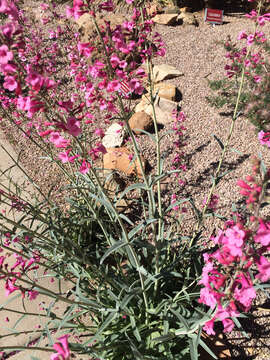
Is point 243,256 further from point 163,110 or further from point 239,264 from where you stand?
point 163,110

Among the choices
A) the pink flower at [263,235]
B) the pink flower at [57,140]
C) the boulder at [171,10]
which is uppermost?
the boulder at [171,10]

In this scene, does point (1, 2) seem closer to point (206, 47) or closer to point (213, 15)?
point (206, 47)

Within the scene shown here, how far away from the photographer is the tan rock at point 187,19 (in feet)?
28.0

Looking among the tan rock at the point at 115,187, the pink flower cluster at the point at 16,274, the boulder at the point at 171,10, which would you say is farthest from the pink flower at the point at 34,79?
the boulder at the point at 171,10

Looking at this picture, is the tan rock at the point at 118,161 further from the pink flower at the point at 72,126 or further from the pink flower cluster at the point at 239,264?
the pink flower cluster at the point at 239,264

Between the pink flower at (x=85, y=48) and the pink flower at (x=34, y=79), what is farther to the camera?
the pink flower at (x=85, y=48)

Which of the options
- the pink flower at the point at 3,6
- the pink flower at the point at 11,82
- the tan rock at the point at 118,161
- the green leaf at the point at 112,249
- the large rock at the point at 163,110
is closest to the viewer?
the pink flower at the point at 3,6

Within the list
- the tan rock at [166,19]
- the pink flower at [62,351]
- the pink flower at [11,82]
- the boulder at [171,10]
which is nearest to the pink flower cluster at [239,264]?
the pink flower at [62,351]

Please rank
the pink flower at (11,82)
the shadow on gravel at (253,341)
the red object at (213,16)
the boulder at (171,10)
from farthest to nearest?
1. the boulder at (171,10)
2. the red object at (213,16)
3. the shadow on gravel at (253,341)
4. the pink flower at (11,82)

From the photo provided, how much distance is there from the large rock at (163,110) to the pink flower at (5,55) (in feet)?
14.3

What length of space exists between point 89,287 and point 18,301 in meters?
0.98

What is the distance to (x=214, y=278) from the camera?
57.1 inches

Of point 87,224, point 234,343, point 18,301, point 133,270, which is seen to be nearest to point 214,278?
point 133,270

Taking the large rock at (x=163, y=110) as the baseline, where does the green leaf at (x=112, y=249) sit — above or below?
above
